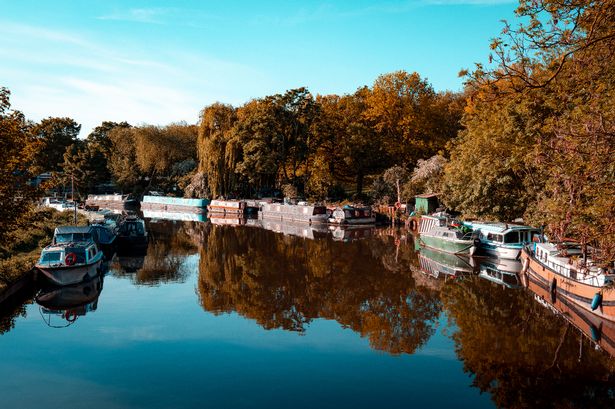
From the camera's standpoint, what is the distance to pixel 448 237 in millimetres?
35625

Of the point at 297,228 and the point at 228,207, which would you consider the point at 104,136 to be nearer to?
the point at 228,207

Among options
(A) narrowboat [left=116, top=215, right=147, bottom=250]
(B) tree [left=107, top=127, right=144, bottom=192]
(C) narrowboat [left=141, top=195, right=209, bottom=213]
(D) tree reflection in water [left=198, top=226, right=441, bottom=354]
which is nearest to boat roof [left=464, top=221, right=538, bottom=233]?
(D) tree reflection in water [left=198, top=226, right=441, bottom=354]

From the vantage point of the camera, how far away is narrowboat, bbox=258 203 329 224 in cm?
5688

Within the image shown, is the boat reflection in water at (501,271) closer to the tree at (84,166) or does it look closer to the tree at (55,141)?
the tree at (84,166)

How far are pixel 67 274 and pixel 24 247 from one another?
9204 mm

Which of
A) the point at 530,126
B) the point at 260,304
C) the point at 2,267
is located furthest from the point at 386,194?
the point at 2,267

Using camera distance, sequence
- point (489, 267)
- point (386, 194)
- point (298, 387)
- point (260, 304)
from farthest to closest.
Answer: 1. point (386, 194)
2. point (489, 267)
3. point (260, 304)
4. point (298, 387)

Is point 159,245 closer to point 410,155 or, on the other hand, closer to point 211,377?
point 211,377

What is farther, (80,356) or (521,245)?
(521,245)

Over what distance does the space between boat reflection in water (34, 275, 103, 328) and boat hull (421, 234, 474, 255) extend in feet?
74.6

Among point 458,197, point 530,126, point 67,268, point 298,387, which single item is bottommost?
point 298,387

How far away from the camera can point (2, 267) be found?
22.6m

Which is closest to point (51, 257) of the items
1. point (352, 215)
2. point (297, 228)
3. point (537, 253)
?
point (537, 253)

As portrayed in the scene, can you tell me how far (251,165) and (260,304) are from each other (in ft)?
152
